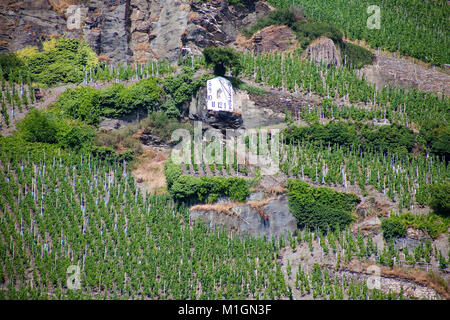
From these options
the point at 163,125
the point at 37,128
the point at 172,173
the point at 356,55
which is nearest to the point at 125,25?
the point at 163,125

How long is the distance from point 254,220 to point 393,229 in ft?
21.1

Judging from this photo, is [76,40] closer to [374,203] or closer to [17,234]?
[17,234]

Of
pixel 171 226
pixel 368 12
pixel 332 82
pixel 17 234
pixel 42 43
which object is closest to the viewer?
pixel 17 234

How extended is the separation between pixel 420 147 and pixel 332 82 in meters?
6.90

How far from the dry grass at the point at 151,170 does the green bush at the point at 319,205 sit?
6641 millimetres

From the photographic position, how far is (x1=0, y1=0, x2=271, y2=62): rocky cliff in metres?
41.5

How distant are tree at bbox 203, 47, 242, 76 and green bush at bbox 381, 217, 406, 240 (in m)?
13.4

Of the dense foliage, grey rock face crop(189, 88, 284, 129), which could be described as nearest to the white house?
grey rock face crop(189, 88, 284, 129)

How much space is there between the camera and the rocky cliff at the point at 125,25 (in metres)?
41.5

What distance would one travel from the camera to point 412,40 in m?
45.2

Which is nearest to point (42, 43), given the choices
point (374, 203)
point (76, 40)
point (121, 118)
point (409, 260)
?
point (76, 40)

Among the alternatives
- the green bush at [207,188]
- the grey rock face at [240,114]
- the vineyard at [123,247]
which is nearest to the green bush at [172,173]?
the green bush at [207,188]

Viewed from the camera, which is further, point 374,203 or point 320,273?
point 374,203

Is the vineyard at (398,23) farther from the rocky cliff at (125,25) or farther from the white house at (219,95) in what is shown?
the white house at (219,95)
